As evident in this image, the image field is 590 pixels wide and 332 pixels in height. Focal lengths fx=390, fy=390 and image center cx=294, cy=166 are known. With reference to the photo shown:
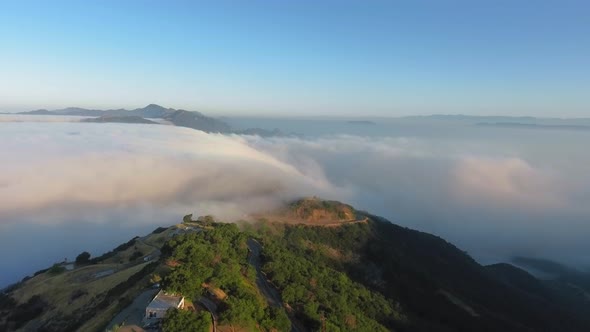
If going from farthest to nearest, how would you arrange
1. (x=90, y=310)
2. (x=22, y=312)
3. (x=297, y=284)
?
(x=297, y=284) → (x=22, y=312) → (x=90, y=310)

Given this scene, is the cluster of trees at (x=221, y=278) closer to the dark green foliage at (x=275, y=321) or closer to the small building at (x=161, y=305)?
the dark green foliage at (x=275, y=321)

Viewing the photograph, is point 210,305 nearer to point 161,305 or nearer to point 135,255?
point 161,305

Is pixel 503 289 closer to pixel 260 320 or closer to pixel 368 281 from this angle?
pixel 368 281

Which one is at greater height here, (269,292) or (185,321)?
(185,321)

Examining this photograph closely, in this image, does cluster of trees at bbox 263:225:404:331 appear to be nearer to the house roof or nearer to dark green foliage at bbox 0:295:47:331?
the house roof

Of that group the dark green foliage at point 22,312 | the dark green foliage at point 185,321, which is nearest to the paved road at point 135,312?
the dark green foliage at point 185,321

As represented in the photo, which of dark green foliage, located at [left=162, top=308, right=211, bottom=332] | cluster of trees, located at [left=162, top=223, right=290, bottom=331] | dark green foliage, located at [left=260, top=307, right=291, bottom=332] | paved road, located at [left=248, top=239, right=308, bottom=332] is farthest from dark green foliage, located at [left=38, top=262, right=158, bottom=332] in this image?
dark green foliage, located at [left=162, top=308, right=211, bottom=332]

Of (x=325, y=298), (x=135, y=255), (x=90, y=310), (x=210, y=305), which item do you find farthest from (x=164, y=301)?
(x=135, y=255)

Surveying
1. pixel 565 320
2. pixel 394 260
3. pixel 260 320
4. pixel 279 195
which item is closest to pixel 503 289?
pixel 565 320
